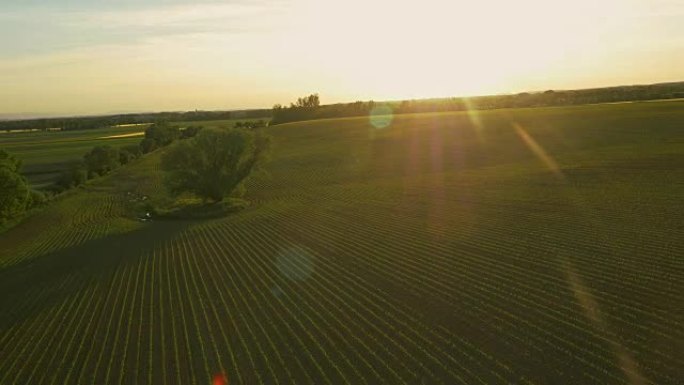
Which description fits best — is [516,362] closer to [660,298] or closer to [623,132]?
[660,298]

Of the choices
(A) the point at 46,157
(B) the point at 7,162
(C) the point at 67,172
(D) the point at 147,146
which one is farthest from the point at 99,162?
(B) the point at 7,162

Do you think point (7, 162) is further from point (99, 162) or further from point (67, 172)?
point (99, 162)

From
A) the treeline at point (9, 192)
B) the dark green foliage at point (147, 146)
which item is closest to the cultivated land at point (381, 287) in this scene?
the treeline at point (9, 192)

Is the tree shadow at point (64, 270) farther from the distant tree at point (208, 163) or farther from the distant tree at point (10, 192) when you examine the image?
the distant tree at point (10, 192)

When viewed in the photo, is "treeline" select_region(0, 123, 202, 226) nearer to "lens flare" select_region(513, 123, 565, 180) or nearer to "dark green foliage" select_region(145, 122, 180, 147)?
"dark green foliage" select_region(145, 122, 180, 147)

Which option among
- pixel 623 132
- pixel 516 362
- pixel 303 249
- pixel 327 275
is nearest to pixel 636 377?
pixel 516 362

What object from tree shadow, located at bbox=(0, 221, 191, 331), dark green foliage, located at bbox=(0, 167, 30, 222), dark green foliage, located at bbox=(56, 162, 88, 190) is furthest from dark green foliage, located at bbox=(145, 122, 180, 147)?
tree shadow, located at bbox=(0, 221, 191, 331)
